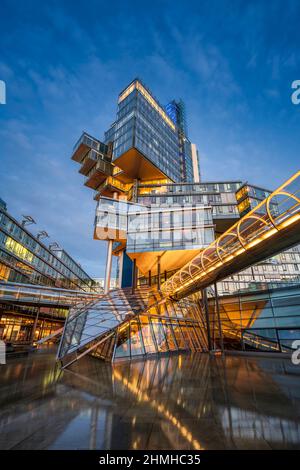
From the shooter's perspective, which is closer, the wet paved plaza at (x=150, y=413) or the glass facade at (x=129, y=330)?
the wet paved plaza at (x=150, y=413)

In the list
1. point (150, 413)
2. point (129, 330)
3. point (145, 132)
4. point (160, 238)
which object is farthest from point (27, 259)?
point (150, 413)

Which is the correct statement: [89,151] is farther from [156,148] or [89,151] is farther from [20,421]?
[20,421]

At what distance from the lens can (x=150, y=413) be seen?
5242 mm

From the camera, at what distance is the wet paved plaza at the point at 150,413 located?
12.7 feet

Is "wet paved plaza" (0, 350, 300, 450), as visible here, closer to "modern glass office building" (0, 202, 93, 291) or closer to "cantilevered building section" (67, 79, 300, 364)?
"cantilevered building section" (67, 79, 300, 364)

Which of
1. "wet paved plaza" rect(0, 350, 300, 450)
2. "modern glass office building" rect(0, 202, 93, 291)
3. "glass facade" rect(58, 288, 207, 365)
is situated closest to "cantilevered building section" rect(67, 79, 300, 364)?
"glass facade" rect(58, 288, 207, 365)

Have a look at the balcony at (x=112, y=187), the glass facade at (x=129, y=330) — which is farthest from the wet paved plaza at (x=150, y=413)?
the balcony at (x=112, y=187)

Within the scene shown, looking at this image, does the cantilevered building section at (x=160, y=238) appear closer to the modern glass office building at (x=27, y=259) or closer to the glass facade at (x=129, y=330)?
the glass facade at (x=129, y=330)

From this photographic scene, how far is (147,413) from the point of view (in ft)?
17.2

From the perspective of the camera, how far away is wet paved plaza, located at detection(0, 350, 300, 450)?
388 cm

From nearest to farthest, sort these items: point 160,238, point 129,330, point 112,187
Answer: point 129,330 → point 160,238 → point 112,187

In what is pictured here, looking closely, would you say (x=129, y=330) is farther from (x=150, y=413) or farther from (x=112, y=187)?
(x=112, y=187)

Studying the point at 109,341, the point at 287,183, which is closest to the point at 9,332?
the point at 109,341
